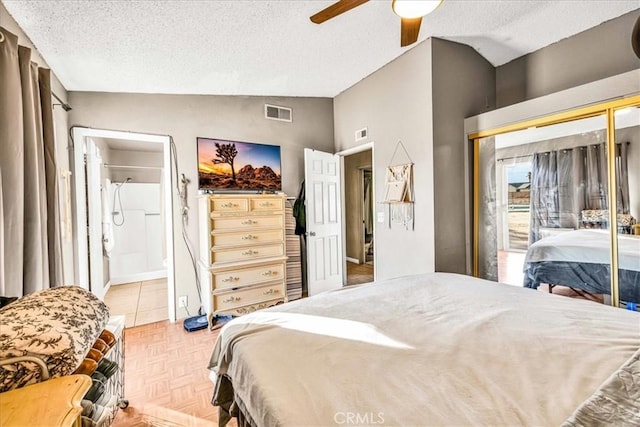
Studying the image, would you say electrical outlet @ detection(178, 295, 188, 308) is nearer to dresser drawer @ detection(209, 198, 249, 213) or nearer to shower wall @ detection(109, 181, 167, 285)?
dresser drawer @ detection(209, 198, 249, 213)

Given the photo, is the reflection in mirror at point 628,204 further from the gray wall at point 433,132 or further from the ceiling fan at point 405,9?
the ceiling fan at point 405,9

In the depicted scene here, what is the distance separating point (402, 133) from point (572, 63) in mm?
1577

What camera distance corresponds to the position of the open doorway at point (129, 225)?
3.16 meters

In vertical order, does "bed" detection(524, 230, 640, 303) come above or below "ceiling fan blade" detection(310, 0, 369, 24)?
below

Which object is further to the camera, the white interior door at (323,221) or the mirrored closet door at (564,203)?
the white interior door at (323,221)

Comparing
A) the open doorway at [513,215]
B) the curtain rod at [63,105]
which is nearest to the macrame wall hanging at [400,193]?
the open doorway at [513,215]

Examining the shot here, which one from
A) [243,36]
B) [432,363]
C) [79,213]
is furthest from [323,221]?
[432,363]

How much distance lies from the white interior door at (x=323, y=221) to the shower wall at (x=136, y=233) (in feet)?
10.1

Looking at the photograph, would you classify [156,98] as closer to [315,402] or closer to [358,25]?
[358,25]

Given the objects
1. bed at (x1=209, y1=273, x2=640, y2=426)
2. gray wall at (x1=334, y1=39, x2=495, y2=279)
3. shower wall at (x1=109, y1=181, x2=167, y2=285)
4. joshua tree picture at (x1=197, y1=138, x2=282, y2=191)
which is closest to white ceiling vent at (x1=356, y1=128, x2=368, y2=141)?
gray wall at (x1=334, y1=39, x2=495, y2=279)

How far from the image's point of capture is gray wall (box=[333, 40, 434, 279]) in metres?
2.88

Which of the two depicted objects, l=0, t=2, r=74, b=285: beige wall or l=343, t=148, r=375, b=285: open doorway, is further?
l=343, t=148, r=375, b=285: open doorway

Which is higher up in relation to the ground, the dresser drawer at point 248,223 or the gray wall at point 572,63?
the gray wall at point 572,63

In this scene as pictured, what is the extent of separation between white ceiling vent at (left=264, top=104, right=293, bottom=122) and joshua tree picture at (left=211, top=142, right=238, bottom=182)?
628 millimetres
